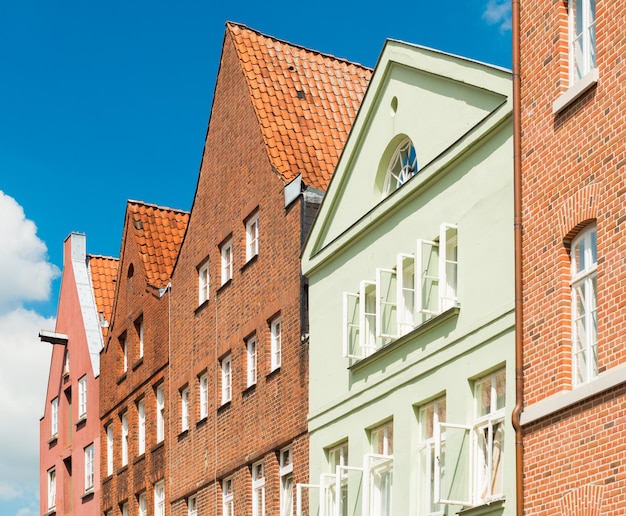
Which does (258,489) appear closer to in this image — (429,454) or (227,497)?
(227,497)

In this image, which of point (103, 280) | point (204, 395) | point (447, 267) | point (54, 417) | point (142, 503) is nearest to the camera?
point (447, 267)

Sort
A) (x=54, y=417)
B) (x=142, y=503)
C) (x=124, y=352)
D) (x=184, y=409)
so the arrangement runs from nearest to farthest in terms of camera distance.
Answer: (x=184, y=409) → (x=142, y=503) → (x=124, y=352) → (x=54, y=417)

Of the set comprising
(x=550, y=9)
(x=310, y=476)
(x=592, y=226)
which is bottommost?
(x=310, y=476)

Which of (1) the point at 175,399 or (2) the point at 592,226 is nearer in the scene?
(2) the point at 592,226

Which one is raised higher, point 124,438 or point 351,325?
point 351,325

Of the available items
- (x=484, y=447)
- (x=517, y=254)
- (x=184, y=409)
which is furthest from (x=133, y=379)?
(x=517, y=254)

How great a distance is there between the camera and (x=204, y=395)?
37.0m

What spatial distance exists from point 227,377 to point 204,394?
1731mm

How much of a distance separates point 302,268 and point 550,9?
10440mm

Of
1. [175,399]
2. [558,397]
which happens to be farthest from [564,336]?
[175,399]

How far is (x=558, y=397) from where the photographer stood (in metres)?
20.2

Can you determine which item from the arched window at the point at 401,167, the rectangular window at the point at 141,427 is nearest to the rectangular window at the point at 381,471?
the arched window at the point at 401,167

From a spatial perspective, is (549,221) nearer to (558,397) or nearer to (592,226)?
(592,226)

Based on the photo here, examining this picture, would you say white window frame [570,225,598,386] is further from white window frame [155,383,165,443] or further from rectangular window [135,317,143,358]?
rectangular window [135,317,143,358]
